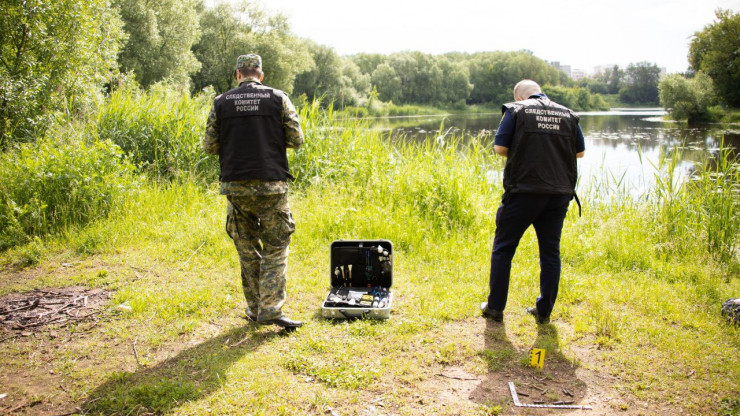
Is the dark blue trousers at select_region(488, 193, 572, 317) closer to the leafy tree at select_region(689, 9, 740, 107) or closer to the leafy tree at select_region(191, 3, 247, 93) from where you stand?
the leafy tree at select_region(191, 3, 247, 93)

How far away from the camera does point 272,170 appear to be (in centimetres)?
356

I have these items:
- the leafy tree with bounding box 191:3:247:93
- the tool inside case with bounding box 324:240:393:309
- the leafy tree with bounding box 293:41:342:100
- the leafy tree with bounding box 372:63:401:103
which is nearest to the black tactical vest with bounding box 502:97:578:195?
the tool inside case with bounding box 324:240:393:309

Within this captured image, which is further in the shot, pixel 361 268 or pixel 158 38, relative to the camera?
pixel 158 38

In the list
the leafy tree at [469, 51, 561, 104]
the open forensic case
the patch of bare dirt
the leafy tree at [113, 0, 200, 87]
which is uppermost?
the leafy tree at [469, 51, 561, 104]

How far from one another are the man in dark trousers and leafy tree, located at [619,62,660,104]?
84104 mm

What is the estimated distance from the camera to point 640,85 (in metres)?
81.1

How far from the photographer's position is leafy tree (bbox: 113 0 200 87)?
24.3 m

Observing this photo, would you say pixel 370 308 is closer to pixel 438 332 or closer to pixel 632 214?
pixel 438 332

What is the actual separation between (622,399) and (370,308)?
6.40ft

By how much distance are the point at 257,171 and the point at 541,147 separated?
2.19 m

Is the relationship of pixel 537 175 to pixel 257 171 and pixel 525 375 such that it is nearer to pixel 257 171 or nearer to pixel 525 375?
pixel 525 375

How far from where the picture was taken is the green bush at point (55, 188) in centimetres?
583

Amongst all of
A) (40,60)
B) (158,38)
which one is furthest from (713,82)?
(40,60)

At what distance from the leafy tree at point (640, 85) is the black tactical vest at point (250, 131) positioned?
280 ft
